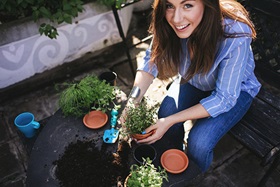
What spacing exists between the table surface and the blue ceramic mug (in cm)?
42

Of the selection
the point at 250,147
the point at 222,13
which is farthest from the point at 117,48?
the point at 250,147

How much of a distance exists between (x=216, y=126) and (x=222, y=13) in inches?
33.3

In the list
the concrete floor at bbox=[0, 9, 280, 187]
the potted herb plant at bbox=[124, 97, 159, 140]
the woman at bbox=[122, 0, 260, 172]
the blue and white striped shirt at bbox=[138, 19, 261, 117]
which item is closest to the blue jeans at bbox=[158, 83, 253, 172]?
the woman at bbox=[122, 0, 260, 172]

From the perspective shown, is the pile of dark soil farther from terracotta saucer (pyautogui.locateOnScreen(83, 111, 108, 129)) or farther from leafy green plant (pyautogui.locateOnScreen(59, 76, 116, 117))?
leafy green plant (pyautogui.locateOnScreen(59, 76, 116, 117))

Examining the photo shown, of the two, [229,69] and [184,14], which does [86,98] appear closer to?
[184,14]

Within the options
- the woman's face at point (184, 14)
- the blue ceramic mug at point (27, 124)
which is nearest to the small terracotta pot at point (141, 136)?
the woman's face at point (184, 14)

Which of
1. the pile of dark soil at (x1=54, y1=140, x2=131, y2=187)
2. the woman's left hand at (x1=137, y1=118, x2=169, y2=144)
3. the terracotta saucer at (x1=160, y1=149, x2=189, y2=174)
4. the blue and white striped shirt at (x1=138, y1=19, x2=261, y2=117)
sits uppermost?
the blue and white striped shirt at (x1=138, y1=19, x2=261, y2=117)

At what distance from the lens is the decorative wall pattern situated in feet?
10.6

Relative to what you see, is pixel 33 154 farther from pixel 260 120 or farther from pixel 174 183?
pixel 260 120

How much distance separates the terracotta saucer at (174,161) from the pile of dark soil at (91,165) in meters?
0.26

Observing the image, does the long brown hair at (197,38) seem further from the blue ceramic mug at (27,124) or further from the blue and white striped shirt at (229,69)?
the blue ceramic mug at (27,124)

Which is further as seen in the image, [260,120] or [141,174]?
[260,120]

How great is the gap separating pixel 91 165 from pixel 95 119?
424 mm

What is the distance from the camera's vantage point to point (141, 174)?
148 centimetres
